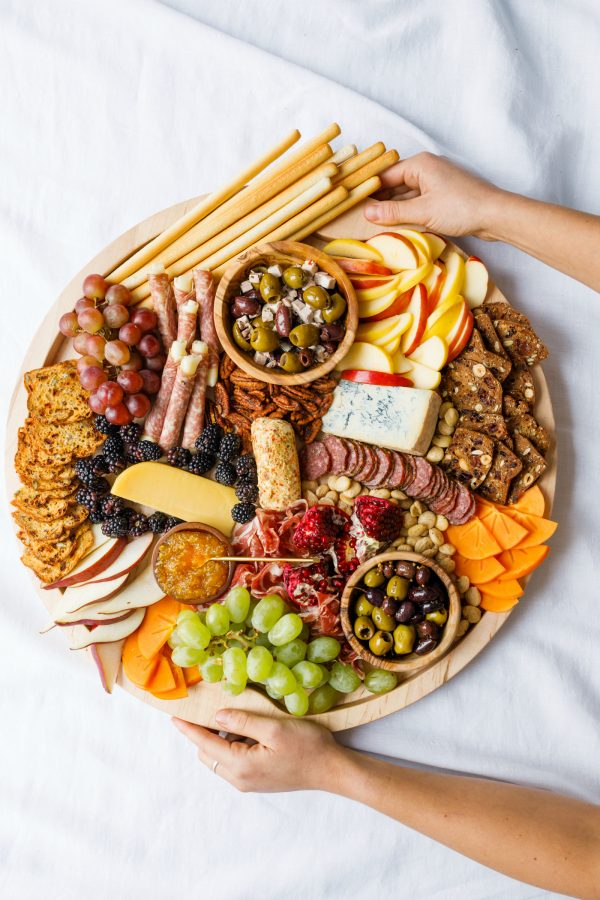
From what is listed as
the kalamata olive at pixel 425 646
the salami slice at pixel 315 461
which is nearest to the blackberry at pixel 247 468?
the salami slice at pixel 315 461

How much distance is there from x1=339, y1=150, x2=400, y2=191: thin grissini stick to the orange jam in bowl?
947 mm

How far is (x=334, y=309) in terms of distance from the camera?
67.1 inches

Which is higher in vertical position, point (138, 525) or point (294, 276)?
point (294, 276)

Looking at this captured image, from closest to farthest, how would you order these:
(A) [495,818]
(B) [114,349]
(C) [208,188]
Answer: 1. (A) [495,818]
2. (B) [114,349]
3. (C) [208,188]

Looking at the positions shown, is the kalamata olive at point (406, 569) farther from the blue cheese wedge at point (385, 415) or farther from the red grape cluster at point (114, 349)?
the red grape cluster at point (114, 349)

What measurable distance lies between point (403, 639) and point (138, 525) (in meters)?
0.70

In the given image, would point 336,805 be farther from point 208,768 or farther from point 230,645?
point 230,645

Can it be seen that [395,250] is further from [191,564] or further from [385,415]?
[191,564]

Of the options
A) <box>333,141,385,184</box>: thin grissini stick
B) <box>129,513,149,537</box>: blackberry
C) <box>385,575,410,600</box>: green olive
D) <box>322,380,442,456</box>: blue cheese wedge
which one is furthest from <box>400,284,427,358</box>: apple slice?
<box>129,513,149,537</box>: blackberry

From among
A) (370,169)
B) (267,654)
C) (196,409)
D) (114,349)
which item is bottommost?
Result: (267,654)

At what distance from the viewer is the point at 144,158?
2068 millimetres

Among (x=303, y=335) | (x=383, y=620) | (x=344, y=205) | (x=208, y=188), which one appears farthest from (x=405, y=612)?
(x=208, y=188)

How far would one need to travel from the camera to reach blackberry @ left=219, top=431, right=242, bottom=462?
1782 mm

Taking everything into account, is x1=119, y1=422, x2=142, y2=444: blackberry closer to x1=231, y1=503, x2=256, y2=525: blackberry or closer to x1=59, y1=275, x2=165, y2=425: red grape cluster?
x1=59, y1=275, x2=165, y2=425: red grape cluster
